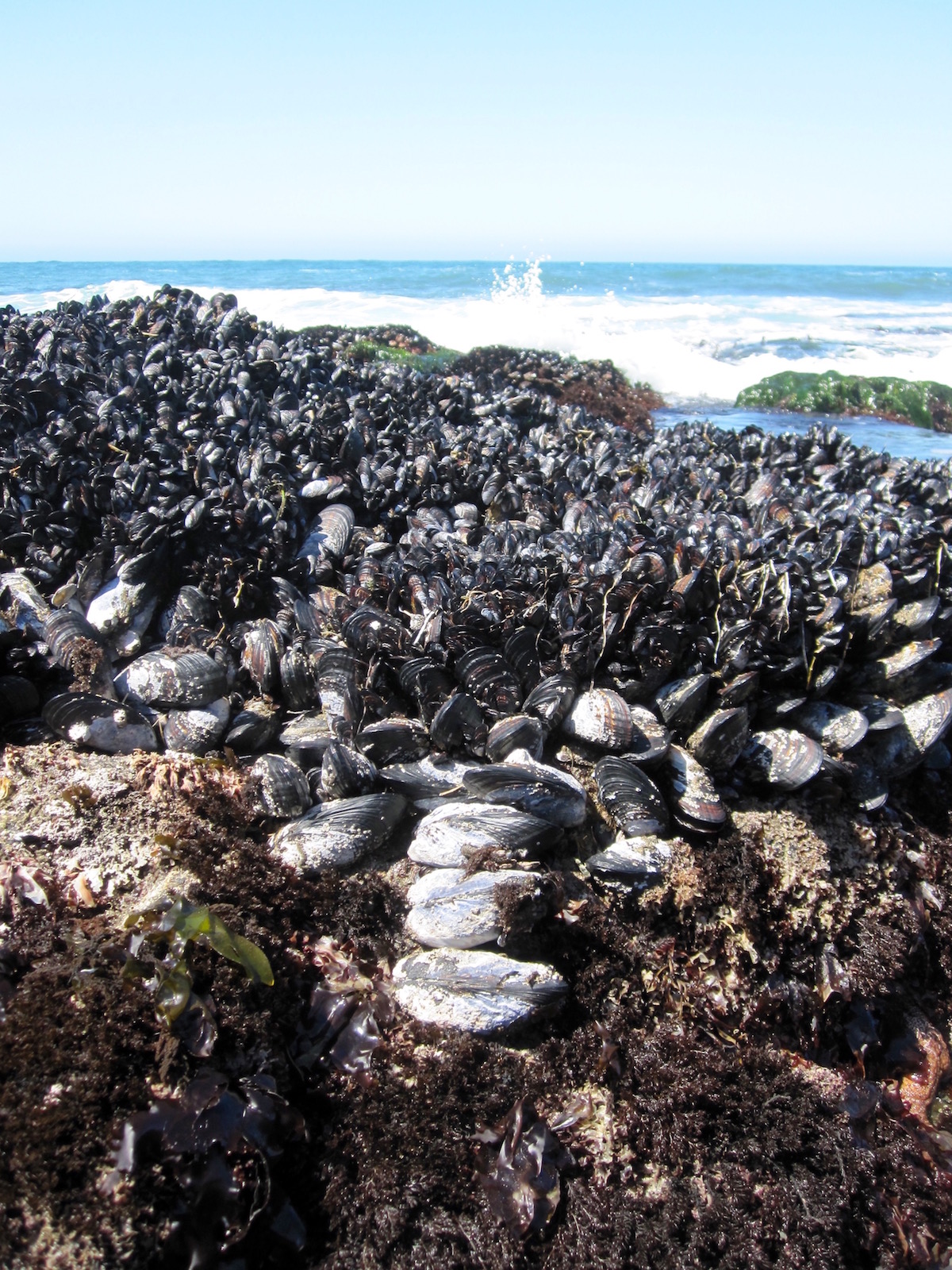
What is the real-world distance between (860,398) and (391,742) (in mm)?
11311

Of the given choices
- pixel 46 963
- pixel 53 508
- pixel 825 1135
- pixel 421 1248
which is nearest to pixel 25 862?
pixel 46 963

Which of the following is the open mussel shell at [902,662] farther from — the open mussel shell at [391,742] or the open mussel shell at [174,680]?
the open mussel shell at [174,680]

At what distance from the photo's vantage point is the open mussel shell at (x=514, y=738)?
3.26m

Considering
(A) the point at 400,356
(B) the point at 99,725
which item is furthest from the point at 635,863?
(A) the point at 400,356

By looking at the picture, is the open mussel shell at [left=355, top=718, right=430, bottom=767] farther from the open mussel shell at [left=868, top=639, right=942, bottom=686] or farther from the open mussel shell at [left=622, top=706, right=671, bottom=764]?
the open mussel shell at [left=868, top=639, right=942, bottom=686]

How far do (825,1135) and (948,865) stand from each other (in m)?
1.46

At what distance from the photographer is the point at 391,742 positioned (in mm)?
3336

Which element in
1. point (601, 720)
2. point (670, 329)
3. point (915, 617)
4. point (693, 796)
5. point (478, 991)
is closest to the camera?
point (478, 991)

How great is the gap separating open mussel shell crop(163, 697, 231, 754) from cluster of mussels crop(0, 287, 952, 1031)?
0.04ft

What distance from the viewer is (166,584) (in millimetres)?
4188

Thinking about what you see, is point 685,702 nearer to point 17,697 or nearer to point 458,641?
point 458,641

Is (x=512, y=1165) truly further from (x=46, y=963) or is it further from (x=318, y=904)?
(x=46, y=963)

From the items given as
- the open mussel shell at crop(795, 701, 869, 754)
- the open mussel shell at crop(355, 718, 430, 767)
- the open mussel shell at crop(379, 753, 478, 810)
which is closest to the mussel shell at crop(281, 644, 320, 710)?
the open mussel shell at crop(355, 718, 430, 767)

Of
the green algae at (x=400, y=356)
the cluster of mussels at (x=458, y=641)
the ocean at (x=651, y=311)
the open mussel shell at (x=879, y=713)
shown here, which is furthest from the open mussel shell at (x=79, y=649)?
the ocean at (x=651, y=311)
